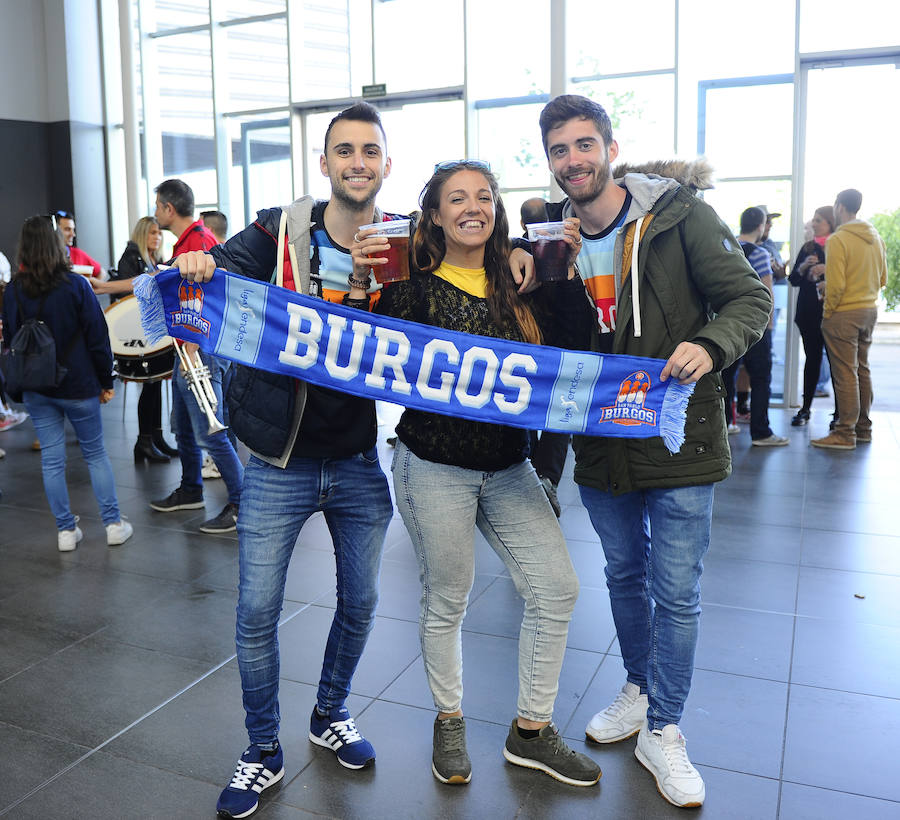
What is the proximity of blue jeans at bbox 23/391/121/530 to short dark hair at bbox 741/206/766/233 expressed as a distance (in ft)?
15.2

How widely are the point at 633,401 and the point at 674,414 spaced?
0.34 ft

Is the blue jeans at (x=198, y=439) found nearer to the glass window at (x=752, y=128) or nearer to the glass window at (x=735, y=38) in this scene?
the glass window at (x=752, y=128)

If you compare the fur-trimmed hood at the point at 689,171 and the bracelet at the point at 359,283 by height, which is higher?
the fur-trimmed hood at the point at 689,171

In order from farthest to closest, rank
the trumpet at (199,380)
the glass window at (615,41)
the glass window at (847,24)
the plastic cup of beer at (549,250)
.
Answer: the glass window at (615,41), the glass window at (847,24), the trumpet at (199,380), the plastic cup of beer at (549,250)

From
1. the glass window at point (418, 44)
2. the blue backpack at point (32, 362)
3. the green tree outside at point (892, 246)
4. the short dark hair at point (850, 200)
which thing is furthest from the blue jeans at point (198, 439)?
the green tree outside at point (892, 246)

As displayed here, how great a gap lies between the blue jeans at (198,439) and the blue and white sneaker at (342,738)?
6.12 feet

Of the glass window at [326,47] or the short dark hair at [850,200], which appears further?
the glass window at [326,47]

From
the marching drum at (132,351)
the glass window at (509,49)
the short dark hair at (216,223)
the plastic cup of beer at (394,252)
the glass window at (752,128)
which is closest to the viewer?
the plastic cup of beer at (394,252)

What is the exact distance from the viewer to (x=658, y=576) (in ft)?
7.20

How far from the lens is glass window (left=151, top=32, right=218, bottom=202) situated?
34.6ft

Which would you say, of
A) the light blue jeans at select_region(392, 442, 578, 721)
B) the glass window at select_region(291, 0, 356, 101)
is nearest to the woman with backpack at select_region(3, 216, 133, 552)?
the light blue jeans at select_region(392, 442, 578, 721)

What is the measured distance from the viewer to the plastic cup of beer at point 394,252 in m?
1.92

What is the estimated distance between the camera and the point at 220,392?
492 cm

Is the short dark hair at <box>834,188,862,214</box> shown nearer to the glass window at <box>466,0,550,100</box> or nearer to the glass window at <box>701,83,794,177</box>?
the glass window at <box>701,83,794,177</box>
